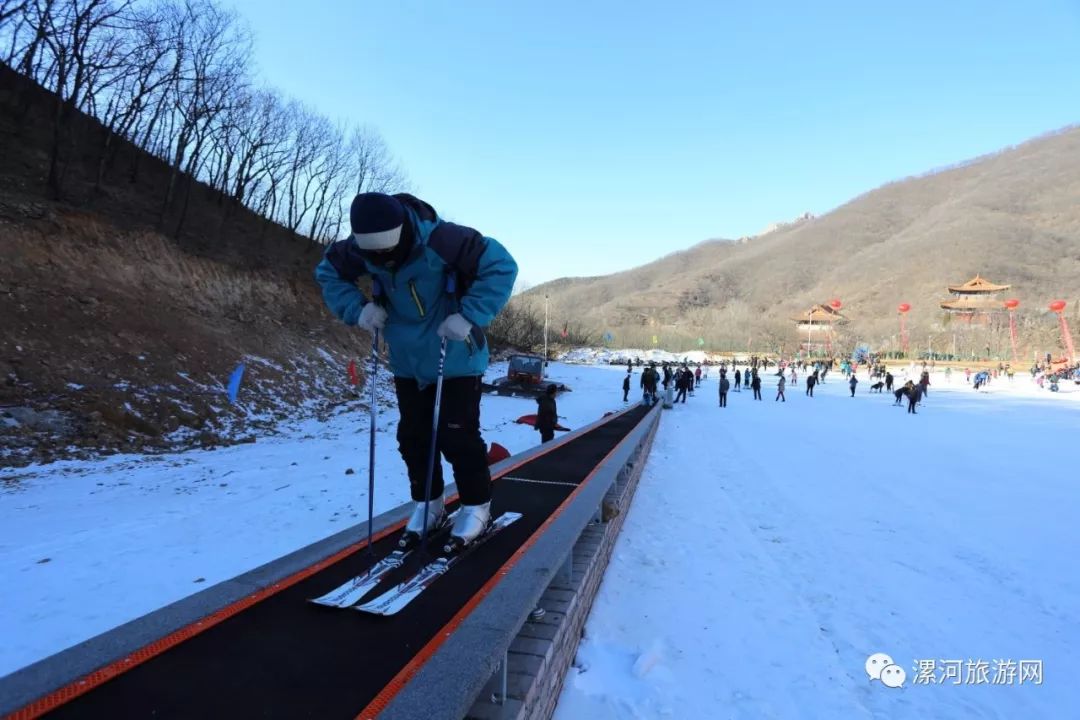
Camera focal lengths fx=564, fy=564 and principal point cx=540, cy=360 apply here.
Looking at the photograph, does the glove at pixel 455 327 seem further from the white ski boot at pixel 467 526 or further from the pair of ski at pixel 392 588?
the pair of ski at pixel 392 588

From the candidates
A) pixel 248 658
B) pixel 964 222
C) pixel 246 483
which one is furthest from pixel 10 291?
pixel 964 222

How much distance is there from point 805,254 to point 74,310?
208963 millimetres

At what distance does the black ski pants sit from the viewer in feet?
11.4

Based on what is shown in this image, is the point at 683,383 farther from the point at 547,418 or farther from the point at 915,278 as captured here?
the point at 915,278

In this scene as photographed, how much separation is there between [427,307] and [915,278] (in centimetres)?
15355

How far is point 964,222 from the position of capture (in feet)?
488

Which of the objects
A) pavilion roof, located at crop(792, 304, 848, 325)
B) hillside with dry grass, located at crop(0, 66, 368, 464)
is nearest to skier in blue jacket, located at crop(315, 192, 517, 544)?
Result: hillside with dry grass, located at crop(0, 66, 368, 464)

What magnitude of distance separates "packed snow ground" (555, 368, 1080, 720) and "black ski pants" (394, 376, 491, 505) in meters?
1.44

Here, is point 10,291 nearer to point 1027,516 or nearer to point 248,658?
point 248,658

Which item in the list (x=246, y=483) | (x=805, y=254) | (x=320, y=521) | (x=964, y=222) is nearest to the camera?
(x=320, y=521)

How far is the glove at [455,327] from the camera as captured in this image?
3.14 meters

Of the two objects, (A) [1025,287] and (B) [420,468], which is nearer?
(B) [420,468]

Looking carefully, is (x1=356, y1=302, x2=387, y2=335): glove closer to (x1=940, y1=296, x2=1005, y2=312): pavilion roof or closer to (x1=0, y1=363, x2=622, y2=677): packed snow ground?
(x1=0, y1=363, x2=622, y2=677): packed snow ground

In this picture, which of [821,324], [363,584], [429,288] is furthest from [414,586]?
[821,324]
